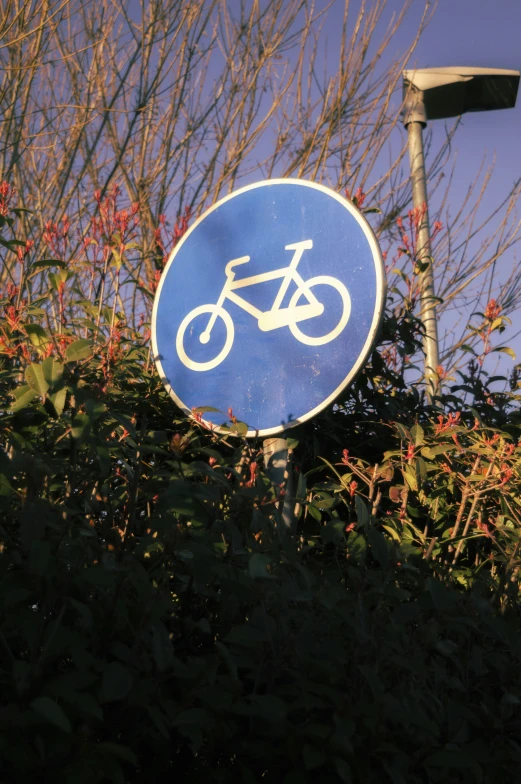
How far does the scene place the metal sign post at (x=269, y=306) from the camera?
2.41 m

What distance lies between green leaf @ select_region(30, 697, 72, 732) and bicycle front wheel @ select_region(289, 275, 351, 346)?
5.19ft

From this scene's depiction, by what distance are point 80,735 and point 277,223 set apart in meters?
1.85

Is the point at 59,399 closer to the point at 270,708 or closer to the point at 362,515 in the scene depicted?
the point at 362,515

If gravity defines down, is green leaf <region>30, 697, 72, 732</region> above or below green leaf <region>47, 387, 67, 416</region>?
below

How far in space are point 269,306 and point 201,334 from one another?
0.83 feet

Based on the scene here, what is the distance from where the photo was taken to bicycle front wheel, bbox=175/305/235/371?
8.48 feet

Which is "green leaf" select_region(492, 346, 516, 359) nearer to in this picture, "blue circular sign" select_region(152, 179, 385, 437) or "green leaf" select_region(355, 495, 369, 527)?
"blue circular sign" select_region(152, 179, 385, 437)

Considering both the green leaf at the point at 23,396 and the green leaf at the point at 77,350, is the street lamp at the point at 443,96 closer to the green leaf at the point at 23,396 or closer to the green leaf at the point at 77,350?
the green leaf at the point at 77,350

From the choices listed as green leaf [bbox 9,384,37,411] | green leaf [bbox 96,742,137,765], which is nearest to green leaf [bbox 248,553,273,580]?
green leaf [bbox 96,742,137,765]

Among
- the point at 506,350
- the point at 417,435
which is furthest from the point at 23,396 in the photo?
the point at 506,350

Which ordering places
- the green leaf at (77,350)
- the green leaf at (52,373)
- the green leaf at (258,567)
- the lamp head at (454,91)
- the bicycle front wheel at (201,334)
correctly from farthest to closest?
the lamp head at (454,91) → the bicycle front wheel at (201,334) → the green leaf at (77,350) → the green leaf at (52,373) → the green leaf at (258,567)

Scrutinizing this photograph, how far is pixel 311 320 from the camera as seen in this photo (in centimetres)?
247

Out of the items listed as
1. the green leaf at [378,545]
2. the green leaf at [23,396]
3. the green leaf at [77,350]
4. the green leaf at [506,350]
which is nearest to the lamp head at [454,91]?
the green leaf at [506,350]

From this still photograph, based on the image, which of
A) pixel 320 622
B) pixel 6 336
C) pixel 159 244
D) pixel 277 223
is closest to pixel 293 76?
pixel 159 244
